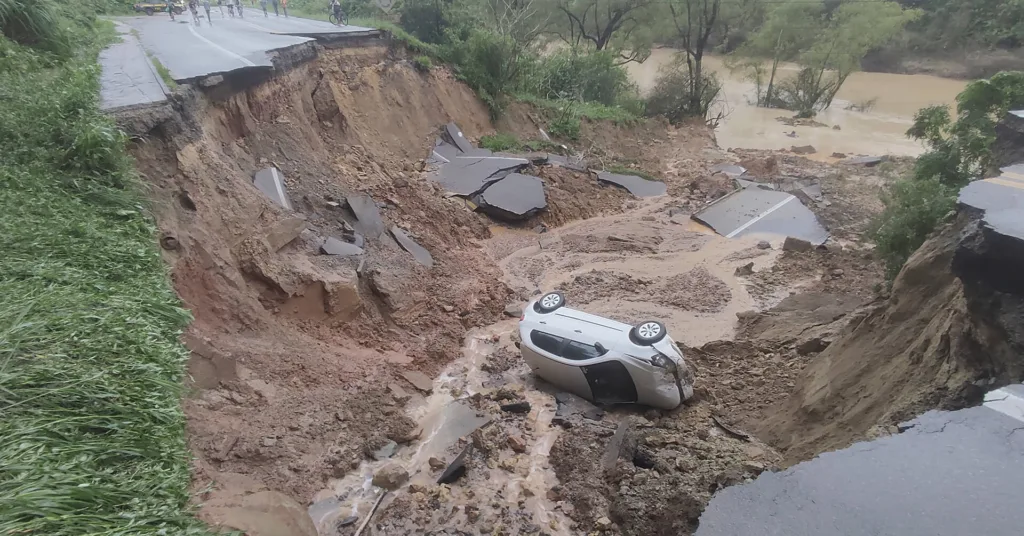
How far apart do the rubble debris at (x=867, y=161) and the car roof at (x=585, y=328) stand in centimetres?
2095

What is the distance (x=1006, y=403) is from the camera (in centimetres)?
346

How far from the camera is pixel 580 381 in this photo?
8320 millimetres

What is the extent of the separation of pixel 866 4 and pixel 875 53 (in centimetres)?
895

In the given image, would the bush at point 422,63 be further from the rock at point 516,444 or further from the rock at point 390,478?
the rock at point 390,478

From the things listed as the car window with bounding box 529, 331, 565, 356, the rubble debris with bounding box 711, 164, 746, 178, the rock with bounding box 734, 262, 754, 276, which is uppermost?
the car window with bounding box 529, 331, 565, 356

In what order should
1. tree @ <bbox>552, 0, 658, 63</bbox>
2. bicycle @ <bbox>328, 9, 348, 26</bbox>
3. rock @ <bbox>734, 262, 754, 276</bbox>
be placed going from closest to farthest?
rock @ <bbox>734, 262, 754, 276</bbox>, bicycle @ <bbox>328, 9, 348, 26</bbox>, tree @ <bbox>552, 0, 658, 63</bbox>

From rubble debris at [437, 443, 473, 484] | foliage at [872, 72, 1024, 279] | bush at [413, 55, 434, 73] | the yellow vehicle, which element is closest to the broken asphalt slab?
foliage at [872, 72, 1024, 279]

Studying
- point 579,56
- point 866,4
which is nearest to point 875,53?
point 866,4

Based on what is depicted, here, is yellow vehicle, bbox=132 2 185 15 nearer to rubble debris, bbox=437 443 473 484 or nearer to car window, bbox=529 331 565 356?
car window, bbox=529 331 565 356

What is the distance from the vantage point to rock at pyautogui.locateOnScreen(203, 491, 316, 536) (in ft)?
13.7

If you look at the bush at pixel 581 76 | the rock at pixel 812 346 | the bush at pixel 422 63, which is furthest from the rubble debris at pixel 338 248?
the bush at pixel 581 76

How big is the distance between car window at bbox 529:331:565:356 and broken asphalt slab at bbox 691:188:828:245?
958 cm

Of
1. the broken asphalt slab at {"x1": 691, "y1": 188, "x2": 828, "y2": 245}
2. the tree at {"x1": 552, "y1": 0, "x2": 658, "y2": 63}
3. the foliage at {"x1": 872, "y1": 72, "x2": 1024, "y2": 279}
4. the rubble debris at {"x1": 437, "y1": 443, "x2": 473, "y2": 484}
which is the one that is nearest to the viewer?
the rubble debris at {"x1": 437, "y1": 443, "x2": 473, "y2": 484}

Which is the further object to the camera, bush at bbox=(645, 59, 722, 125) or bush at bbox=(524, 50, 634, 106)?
bush at bbox=(645, 59, 722, 125)
